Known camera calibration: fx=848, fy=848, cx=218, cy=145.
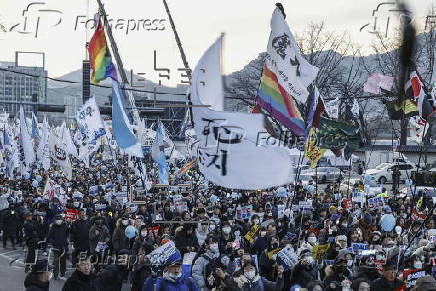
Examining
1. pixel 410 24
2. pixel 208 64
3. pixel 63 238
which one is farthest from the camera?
pixel 63 238

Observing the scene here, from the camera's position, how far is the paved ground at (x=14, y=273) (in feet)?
49.8

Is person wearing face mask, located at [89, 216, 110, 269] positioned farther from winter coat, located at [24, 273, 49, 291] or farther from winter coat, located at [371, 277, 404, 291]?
winter coat, located at [371, 277, 404, 291]

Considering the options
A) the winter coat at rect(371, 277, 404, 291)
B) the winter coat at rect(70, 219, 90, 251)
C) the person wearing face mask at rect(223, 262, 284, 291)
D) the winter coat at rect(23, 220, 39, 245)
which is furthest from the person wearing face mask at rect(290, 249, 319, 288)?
the winter coat at rect(23, 220, 39, 245)

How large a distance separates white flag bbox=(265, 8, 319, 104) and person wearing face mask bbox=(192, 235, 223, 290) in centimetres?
294

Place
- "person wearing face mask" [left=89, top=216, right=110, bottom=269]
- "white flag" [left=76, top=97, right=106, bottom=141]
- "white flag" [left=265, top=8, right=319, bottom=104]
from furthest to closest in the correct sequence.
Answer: "white flag" [left=76, top=97, right=106, bottom=141] < "person wearing face mask" [left=89, top=216, right=110, bottom=269] < "white flag" [left=265, top=8, right=319, bottom=104]

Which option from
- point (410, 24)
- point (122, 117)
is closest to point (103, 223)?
point (122, 117)

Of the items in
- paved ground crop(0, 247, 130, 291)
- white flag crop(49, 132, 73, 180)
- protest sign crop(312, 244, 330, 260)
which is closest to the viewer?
protest sign crop(312, 244, 330, 260)

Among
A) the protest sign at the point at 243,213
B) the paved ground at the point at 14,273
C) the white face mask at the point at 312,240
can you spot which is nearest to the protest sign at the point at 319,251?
the white face mask at the point at 312,240

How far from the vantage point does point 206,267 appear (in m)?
11.2

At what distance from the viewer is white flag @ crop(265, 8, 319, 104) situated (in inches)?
505

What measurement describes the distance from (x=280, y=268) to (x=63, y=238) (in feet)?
23.2

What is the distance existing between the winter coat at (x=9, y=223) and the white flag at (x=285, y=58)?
10.3m

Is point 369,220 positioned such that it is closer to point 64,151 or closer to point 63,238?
point 63,238

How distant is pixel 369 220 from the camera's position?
1723 cm
